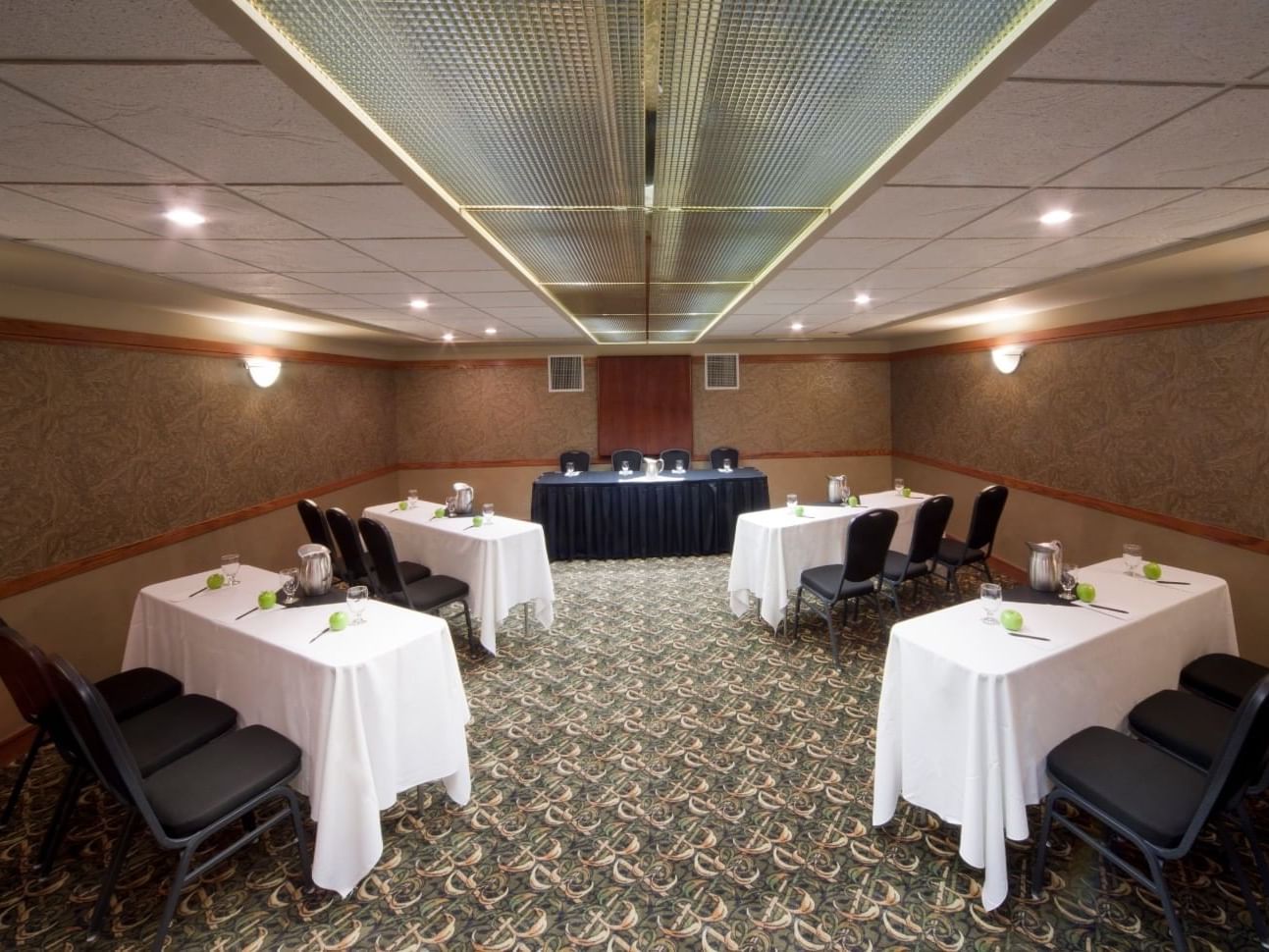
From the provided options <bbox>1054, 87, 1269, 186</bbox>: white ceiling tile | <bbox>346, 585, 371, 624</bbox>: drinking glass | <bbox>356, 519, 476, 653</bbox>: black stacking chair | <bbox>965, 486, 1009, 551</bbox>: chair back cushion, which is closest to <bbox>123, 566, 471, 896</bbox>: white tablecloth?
<bbox>346, 585, 371, 624</bbox>: drinking glass

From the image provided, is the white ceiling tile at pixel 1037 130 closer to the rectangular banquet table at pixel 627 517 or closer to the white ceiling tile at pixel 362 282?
the white ceiling tile at pixel 362 282

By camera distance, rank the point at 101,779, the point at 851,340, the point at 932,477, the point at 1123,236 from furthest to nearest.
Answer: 1. the point at 851,340
2. the point at 932,477
3. the point at 1123,236
4. the point at 101,779

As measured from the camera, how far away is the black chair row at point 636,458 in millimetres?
7137

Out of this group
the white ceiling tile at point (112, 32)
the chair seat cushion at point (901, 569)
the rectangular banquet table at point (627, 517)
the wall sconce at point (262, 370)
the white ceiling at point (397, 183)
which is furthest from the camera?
the rectangular banquet table at point (627, 517)

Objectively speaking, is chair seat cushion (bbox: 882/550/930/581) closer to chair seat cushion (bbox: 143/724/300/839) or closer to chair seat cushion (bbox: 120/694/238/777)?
chair seat cushion (bbox: 143/724/300/839)

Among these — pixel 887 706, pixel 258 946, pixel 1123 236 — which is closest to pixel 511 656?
pixel 258 946

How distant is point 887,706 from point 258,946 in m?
2.34

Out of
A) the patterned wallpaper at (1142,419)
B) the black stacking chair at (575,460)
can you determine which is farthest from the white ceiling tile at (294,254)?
the patterned wallpaper at (1142,419)

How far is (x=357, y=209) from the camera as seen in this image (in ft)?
6.39

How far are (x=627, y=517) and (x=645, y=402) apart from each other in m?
2.11

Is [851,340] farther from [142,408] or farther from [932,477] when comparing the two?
[142,408]

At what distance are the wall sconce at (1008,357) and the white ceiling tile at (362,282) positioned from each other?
509 centimetres

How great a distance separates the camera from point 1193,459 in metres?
3.50

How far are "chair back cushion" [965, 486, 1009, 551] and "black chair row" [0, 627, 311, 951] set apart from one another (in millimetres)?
4432
